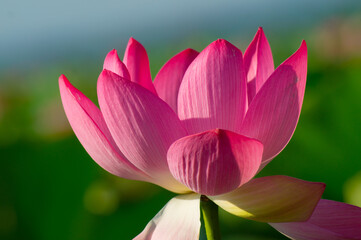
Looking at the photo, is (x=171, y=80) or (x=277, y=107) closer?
(x=277, y=107)

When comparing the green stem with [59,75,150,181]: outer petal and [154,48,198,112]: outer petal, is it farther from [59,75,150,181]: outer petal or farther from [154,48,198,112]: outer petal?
[154,48,198,112]: outer petal

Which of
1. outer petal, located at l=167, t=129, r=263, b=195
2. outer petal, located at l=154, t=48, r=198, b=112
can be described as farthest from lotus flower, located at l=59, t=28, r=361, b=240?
outer petal, located at l=154, t=48, r=198, b=112

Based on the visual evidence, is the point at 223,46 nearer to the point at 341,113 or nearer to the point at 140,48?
the point at 140,48

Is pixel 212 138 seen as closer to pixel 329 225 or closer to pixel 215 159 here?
pixel 215 159

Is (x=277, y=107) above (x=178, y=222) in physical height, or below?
above

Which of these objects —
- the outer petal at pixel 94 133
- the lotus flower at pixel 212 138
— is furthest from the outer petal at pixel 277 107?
the outer petal at pixel 94 133

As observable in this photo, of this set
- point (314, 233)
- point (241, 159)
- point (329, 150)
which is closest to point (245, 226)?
point (329, 150)

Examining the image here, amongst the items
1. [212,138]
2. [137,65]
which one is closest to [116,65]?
[137,65]
